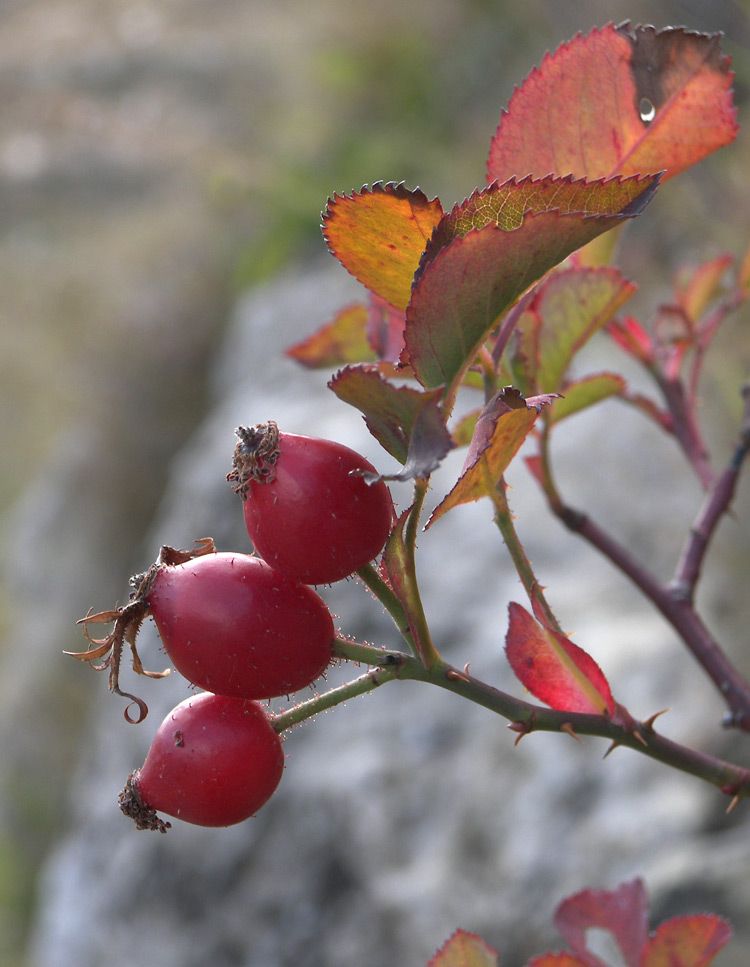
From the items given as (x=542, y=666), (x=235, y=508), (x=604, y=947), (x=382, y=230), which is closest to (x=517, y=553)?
(x=542, y=666)

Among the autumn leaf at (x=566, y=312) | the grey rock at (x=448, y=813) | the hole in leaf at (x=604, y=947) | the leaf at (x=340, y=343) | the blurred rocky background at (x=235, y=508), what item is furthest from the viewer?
the blurred rocky background at (x=235, y=508)

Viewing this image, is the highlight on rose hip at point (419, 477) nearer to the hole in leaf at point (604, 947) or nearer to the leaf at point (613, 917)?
the leaf at point (613, 917)

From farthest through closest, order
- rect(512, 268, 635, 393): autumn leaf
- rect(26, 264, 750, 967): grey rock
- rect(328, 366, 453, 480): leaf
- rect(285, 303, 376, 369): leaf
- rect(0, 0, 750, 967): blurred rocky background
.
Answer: rect(0, 0, 750, 967): blurred rocky background → rect(26, 264, 750, 967): grey rock → rect(285, 303, 376, 369): leaf → rect(512, 268, 635, 393): autumn leaf → rect(328, 366, 453, 480): leaf

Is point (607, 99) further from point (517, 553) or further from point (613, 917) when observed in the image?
point (613, 917)

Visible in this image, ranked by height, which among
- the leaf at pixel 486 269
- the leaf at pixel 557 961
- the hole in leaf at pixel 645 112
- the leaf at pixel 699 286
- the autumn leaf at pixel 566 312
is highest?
the leaf at pixel 699 286

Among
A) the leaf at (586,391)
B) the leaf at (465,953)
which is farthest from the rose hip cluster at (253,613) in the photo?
the leaf at (586,391)

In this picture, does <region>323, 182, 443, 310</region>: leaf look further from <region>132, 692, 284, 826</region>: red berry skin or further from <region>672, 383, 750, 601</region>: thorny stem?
<region>672, 383, 750, 601</region>: thorny stem

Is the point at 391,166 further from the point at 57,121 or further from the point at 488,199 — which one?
the point at 488,199

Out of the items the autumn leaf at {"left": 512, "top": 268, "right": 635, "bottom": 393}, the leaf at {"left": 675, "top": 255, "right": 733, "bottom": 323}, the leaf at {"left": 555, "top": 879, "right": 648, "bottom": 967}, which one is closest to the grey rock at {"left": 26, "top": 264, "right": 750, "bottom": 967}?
the leaf at {"left": 555, "top": 879, "right": 648, "bottom": 967}
